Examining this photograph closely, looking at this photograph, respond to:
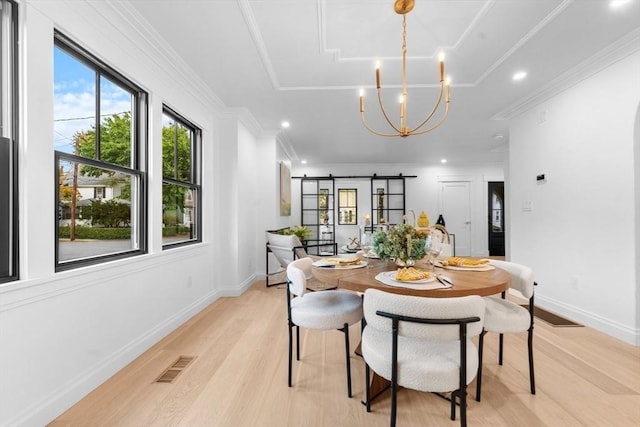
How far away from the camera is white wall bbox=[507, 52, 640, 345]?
2605 millimetres

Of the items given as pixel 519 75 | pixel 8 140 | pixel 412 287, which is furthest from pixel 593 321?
pixel 8 140

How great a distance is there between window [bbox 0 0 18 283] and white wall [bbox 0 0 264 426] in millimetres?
36

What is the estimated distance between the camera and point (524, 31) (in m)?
2.34

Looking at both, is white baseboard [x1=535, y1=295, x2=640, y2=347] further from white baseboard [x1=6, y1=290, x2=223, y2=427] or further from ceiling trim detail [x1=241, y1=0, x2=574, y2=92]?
white baseboard [x1=6, y1=290, x2=223, y2=427]

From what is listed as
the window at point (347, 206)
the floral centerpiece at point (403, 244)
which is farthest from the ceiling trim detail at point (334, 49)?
the window at point (347, 206)

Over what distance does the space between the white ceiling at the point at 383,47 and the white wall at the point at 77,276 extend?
327mm

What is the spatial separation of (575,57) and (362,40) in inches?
82.4

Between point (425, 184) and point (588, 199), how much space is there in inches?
209

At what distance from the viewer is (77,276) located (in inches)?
71.4

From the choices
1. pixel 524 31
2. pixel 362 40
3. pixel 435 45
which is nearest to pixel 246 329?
pixel 362 40

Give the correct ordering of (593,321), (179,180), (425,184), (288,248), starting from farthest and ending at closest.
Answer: (425,184)
(288,248)
(179,180)
(593,321)

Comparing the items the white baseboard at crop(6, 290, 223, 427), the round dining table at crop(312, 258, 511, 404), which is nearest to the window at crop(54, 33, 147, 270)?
the white baseboard at crop(6, 290, 223, 427)

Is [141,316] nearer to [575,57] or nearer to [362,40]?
[362,40]

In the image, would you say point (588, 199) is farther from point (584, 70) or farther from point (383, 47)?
point (383, 47)
